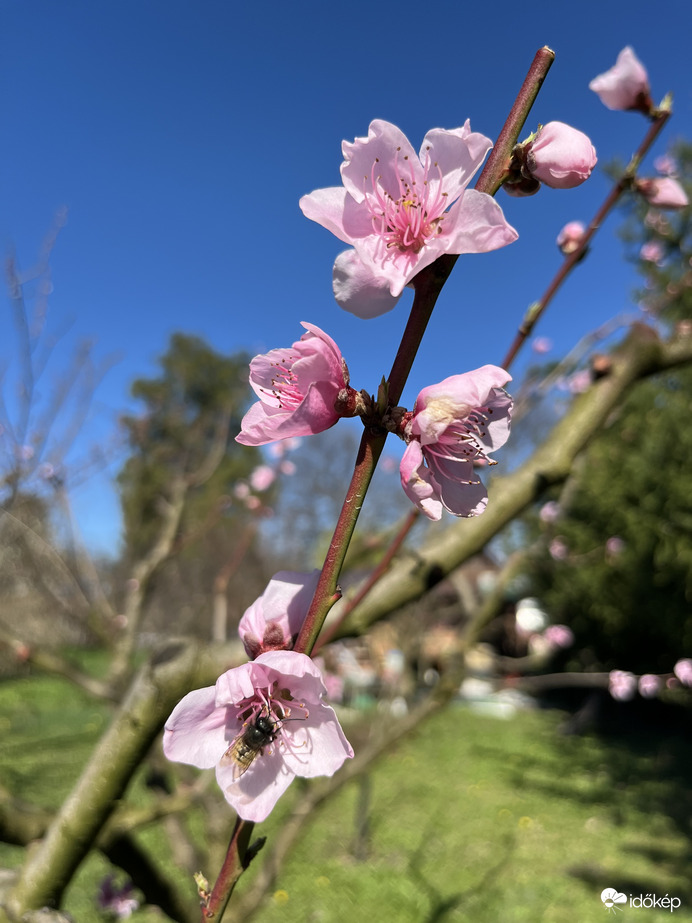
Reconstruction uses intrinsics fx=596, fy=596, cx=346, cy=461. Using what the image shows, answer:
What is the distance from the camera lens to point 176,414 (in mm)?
6238

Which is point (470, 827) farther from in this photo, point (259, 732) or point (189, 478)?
point (259, 732)

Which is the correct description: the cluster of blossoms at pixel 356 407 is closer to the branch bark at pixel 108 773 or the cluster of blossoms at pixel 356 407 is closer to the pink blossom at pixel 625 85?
the branch bark at pixel 108 773

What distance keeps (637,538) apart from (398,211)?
964cm

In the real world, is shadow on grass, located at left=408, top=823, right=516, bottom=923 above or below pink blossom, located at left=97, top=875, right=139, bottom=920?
below

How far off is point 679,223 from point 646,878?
40.2 feet

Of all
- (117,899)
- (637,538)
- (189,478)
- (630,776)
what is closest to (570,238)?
(117,899)

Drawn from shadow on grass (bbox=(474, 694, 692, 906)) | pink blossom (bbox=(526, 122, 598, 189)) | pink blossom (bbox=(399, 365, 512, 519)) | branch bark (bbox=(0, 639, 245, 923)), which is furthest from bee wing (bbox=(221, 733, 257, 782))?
shadow on grass (bbox=(474, 694, 692, 906))

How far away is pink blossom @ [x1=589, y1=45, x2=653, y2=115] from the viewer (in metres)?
1.17

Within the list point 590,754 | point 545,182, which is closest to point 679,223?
point 590,754

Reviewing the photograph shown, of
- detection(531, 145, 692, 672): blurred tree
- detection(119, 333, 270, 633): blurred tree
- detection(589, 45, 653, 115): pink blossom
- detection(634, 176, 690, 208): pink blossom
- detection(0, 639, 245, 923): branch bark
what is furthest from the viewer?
detection(531, 145, 692, 672): blurred tree

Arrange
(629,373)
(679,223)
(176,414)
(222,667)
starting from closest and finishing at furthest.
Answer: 1. (222,667)
2. (629,373)
3. (176,414)
4. (679,223)

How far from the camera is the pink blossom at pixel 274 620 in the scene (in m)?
0.66

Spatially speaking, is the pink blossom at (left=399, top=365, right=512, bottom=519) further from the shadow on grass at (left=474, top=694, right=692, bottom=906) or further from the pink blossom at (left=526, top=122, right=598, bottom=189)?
the shadow on grass at (left=474, top=694, right=692, bottom=906)

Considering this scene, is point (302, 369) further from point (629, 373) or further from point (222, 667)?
point (629, 373)
